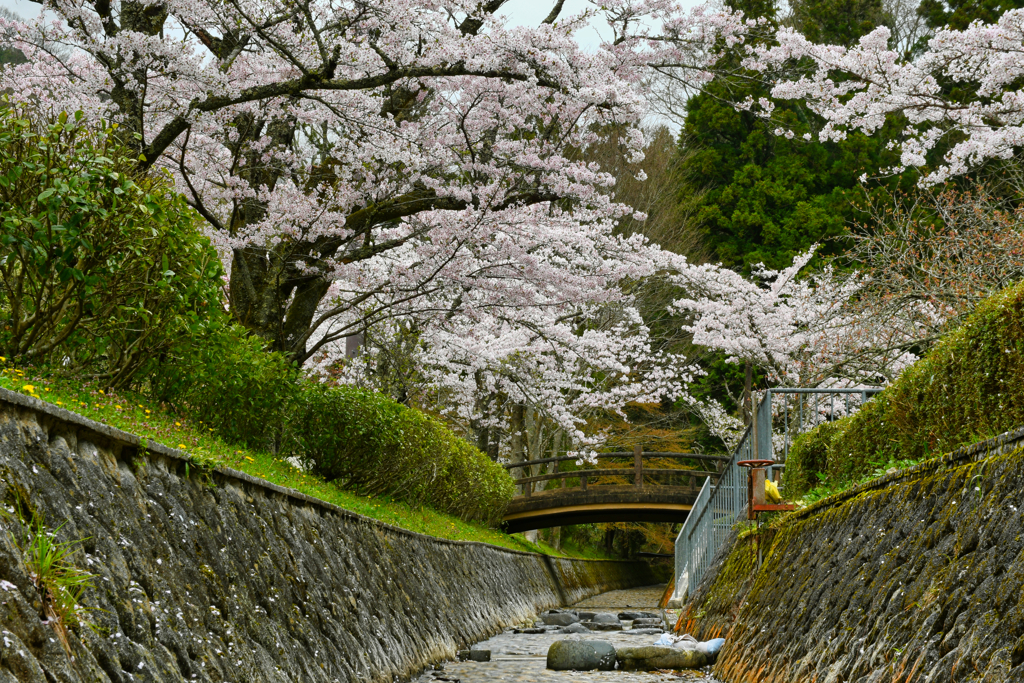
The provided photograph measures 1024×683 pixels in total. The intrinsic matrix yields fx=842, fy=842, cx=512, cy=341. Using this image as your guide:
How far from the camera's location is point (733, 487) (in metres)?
13.0

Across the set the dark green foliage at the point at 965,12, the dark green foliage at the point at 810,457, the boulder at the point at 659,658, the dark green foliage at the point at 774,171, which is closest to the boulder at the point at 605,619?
the dark green foliage at the point at 810,457

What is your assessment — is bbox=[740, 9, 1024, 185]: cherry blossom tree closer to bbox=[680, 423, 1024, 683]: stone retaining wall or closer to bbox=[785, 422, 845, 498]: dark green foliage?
bbox=[785, 422, 845, 498]: dark green foliage

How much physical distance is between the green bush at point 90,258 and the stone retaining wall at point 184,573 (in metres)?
1.38

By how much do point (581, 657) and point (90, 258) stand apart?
20.1 feet

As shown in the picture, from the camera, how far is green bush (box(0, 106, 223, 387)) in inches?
181

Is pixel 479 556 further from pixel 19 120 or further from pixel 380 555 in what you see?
pixel 19 120

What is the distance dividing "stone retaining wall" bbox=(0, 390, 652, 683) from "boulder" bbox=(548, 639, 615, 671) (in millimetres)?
1493

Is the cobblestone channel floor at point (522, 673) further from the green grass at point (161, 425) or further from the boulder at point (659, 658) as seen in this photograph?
the green grass at point (161, 425)

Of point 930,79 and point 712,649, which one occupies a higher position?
point 930,79

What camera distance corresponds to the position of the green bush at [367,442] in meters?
9.98

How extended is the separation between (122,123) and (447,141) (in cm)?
424

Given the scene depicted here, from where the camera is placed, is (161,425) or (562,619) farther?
(562,619)

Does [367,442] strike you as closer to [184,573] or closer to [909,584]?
[184,573]

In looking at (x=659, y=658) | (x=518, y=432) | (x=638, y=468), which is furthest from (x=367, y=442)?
(x=518, y=432)
